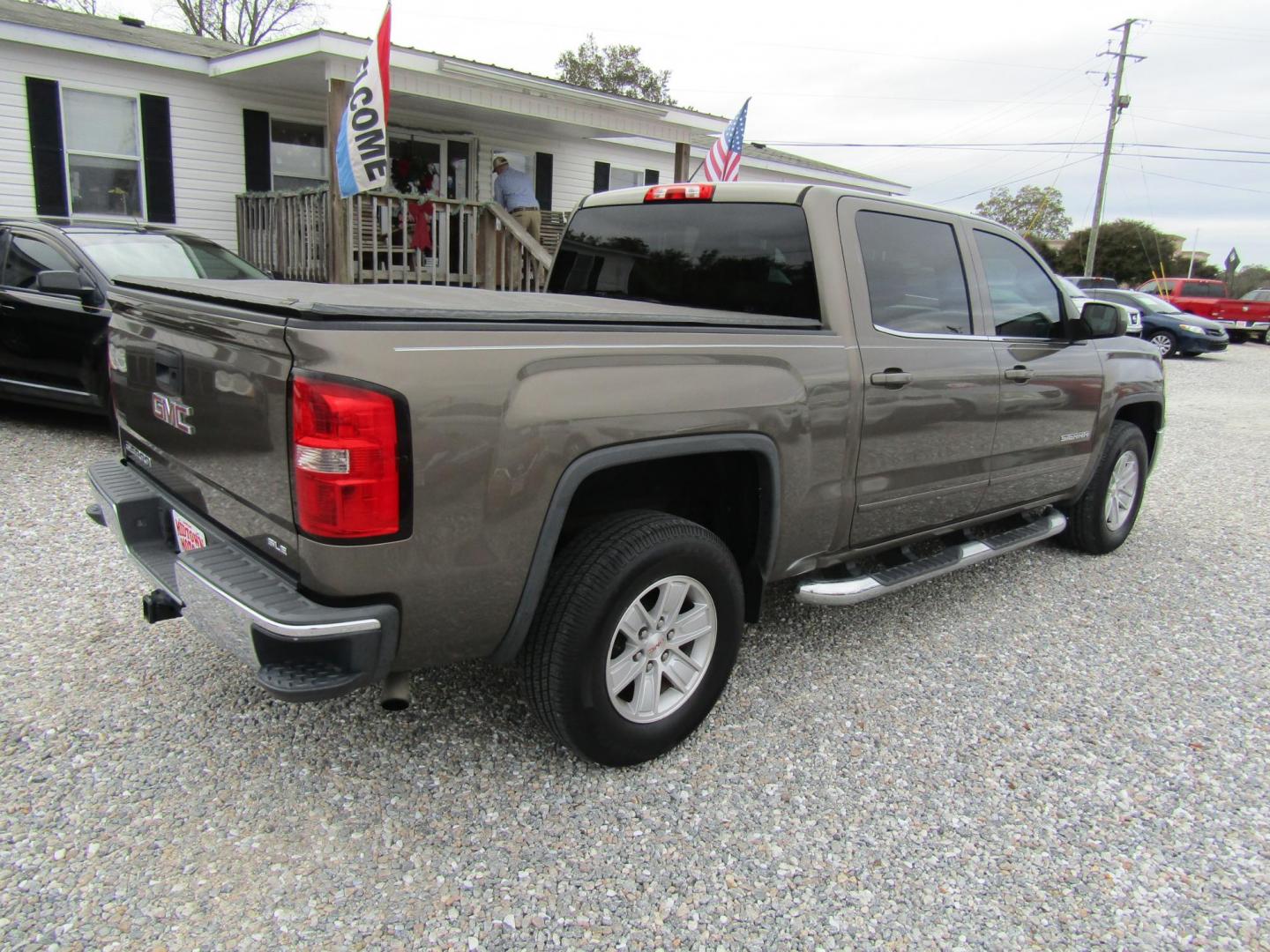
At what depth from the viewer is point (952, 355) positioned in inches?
141

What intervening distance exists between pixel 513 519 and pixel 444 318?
21.1 inches

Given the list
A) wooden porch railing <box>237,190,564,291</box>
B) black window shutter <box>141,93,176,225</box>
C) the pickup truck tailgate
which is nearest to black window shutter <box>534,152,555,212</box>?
wooden porch railing <box>237,190,564,291</box>

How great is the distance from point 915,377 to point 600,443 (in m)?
1.52

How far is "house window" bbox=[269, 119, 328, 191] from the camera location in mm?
12102

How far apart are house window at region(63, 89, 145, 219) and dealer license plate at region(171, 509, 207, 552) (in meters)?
10.0

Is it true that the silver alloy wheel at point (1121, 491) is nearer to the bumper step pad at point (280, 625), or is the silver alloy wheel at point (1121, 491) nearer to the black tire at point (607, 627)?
the black tire at point (607, 627)

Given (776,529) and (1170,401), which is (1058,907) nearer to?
(776,529)

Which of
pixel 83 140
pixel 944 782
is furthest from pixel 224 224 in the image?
pixel 944 782

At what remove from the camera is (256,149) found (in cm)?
1173

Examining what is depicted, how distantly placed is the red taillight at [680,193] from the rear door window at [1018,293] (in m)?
1.26

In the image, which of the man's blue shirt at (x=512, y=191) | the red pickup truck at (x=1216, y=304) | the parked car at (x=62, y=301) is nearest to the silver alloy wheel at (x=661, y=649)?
the parked car at (x=62, y=301)

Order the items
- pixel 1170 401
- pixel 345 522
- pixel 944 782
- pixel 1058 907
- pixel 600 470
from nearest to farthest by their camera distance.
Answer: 1. pixel 345 522
2. pixel 1058 907
3. pixel 600 470
4. pixel 944 782
5. pixel 1170 401

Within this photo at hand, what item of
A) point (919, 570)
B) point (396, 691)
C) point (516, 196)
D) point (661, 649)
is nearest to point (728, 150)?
point (516, 196)

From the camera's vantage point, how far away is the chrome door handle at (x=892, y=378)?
3210 mm
